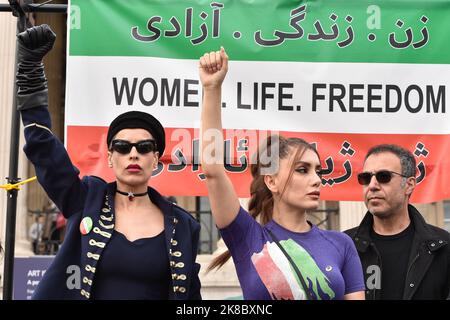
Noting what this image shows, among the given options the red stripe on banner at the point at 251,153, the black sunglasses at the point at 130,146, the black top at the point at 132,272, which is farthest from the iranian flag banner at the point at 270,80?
the black top at the point at 132,272

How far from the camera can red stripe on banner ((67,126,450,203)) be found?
531cm

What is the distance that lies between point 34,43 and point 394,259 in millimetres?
2209

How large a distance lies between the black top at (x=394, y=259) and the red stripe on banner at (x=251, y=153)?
114cm

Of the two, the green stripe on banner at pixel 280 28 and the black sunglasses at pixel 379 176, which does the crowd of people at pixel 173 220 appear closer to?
the black sunglasses at pixel 379 176

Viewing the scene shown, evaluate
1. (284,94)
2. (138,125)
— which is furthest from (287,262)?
(284,94)

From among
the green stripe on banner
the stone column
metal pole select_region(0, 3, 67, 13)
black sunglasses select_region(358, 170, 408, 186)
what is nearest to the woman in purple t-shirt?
black sunglasses select_region(358, 170, 408, 186)

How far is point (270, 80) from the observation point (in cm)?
544

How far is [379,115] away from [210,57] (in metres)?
2.44

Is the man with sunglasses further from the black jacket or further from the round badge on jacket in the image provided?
the round badge on jacket

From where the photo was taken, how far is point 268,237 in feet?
11.4

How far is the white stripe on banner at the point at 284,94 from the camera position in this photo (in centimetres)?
534
